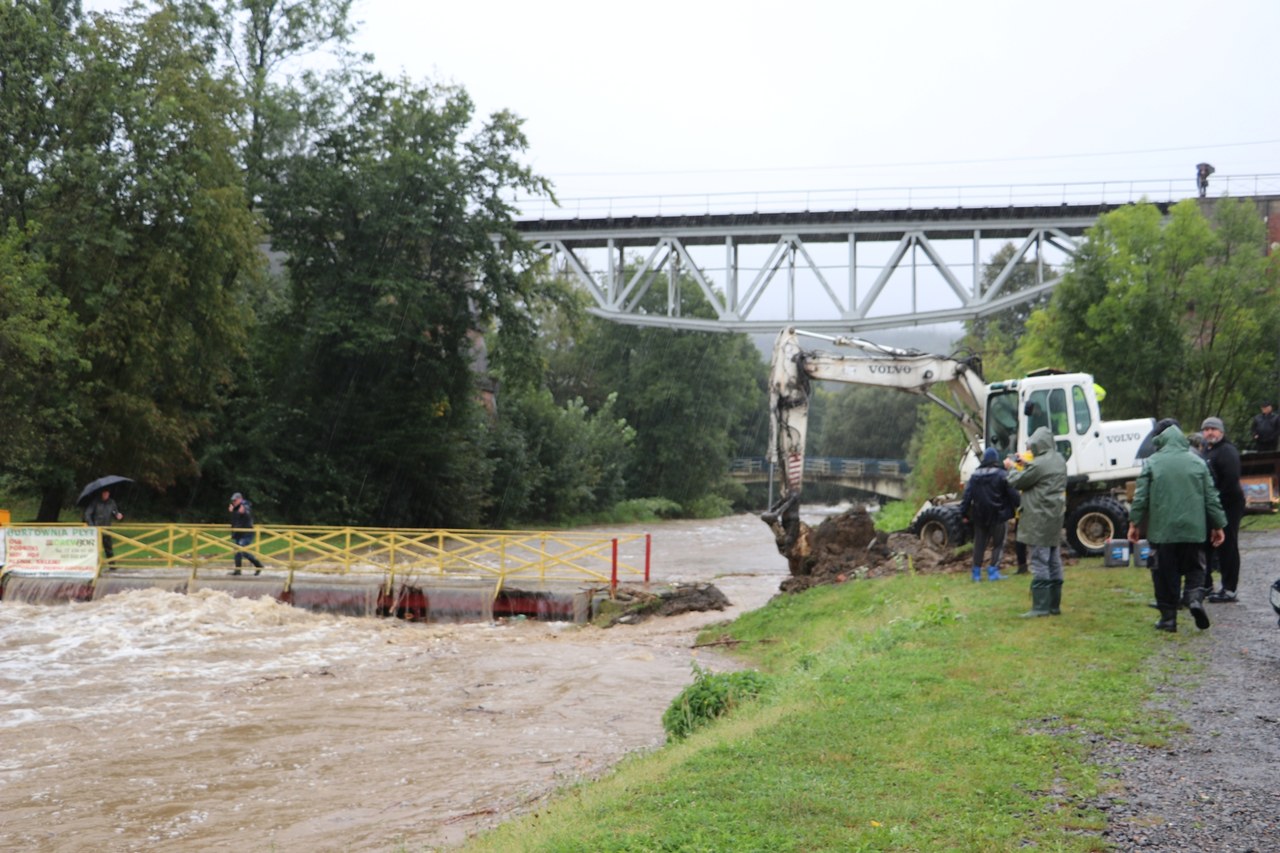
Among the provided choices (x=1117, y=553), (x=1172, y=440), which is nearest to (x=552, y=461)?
(x=1117, y=553)

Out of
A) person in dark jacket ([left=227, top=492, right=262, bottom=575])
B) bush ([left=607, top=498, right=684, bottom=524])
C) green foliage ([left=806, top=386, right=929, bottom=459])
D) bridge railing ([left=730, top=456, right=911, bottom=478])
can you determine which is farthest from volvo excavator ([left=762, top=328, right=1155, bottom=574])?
green foliage ([left=806, top=386, right=929, bottom=459])

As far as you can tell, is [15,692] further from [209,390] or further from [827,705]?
[209,390]

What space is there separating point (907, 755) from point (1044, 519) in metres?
6.08

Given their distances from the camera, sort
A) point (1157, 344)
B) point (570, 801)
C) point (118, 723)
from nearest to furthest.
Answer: point (570, 801), point (118, 723), point (1157, 344)

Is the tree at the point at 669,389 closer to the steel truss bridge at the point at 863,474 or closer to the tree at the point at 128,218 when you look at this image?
the steel truss bridge at the point at 863,474

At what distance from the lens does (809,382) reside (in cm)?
2133

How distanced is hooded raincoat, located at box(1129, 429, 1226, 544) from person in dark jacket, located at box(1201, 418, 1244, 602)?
1994mm

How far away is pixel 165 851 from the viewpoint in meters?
8.52

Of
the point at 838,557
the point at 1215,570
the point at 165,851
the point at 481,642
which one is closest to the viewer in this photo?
the point at 165,851

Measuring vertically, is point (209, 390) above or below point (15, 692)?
above

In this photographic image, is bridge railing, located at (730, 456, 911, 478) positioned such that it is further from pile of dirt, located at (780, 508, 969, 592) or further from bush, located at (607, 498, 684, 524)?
pile of dirt, located at (780, 508, 969, 592)

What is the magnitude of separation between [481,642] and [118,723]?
7.01 meters

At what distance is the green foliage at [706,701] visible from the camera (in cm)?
1019

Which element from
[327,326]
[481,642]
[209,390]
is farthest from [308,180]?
[481,642]
